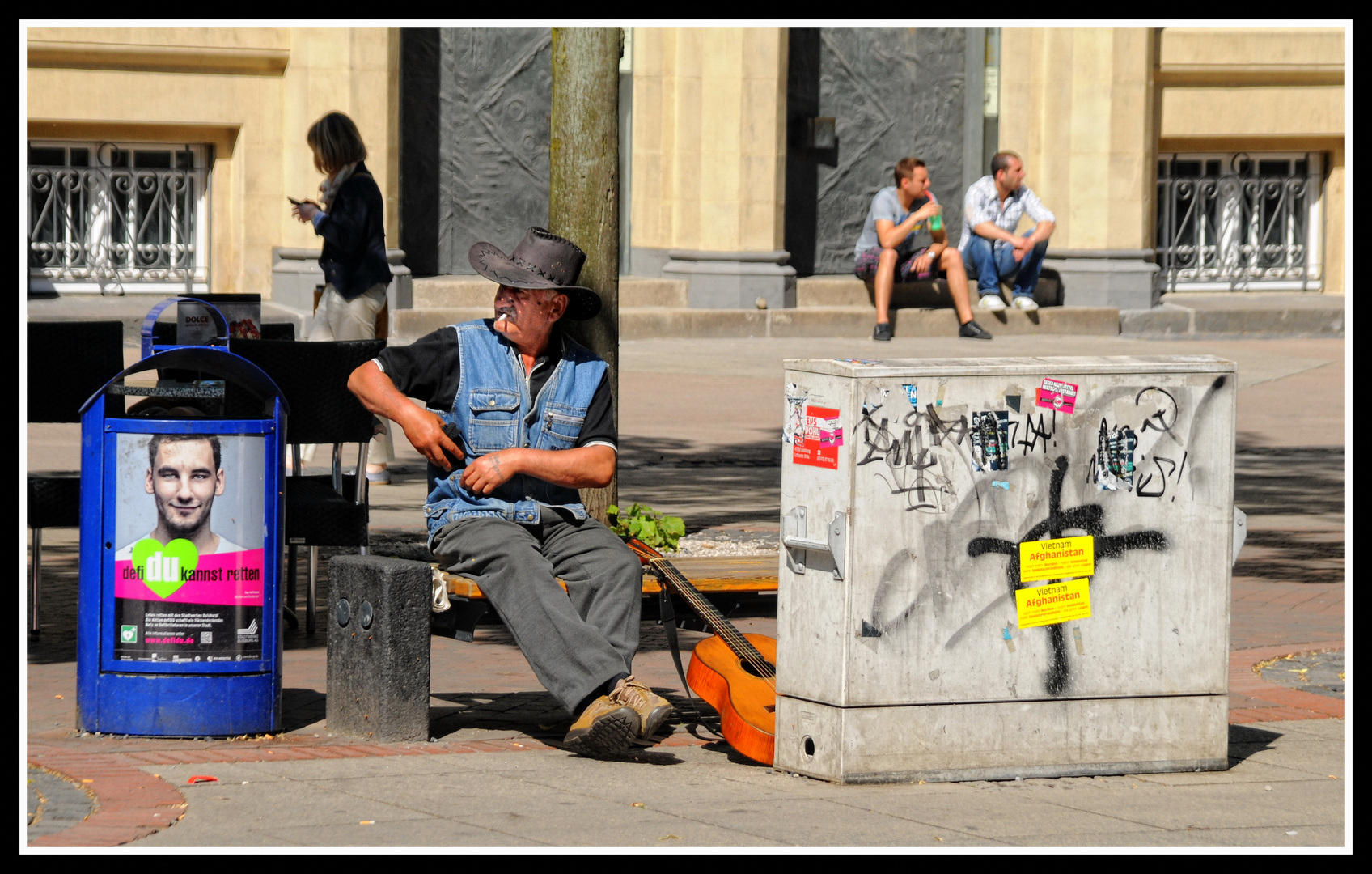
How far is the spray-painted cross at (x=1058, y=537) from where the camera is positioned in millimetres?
5418

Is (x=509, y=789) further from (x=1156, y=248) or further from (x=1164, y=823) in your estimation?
(x=1156, y=248)

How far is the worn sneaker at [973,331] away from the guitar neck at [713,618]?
1249cm

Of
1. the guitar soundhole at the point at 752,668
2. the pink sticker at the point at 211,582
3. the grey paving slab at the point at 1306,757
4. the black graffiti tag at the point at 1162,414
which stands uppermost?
the black graffiti tag at the point at 1162,414

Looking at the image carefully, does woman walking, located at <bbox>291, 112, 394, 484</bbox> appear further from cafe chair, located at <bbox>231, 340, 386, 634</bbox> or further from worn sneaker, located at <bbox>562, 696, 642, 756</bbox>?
worn sneaker, located at <bbox>562, 696, 642, 756</bbox>

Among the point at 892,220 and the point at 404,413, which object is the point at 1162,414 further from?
the point at 892,220

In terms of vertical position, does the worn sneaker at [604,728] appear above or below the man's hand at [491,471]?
below

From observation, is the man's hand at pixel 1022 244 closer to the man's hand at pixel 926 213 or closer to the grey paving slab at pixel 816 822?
the man's hand at pixel 926 213

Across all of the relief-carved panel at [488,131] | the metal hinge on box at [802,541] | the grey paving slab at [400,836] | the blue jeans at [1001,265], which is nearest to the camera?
the grey paving slab at [400,836]

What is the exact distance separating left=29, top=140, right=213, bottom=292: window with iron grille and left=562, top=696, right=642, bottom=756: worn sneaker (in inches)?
530

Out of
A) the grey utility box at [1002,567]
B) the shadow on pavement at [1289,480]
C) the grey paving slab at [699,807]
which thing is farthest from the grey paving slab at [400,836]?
the shadow on pavement at [1289,480]

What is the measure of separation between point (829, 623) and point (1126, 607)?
886mm

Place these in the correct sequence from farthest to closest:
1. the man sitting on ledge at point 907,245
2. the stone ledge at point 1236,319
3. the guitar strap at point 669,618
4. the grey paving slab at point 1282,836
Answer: the stone ledge at point 1236,319 < the man sitting on ledge at point 907,245 < the guitar strap at point 669,618 < the grey paving slab at point 1282,836

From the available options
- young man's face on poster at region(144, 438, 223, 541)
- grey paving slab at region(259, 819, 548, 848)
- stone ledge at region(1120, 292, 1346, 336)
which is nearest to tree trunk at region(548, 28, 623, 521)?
young man's face on poster at region(144, 438, 223, 541)

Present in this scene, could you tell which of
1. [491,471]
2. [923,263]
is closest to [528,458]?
[491,471]
